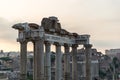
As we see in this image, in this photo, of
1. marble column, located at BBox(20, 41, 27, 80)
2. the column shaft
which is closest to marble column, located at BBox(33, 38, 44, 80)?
the column shaft

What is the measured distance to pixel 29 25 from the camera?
98.1 feet

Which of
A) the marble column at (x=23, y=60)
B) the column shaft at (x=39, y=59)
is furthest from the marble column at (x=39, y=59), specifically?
the marble column at (x=23, y=60)

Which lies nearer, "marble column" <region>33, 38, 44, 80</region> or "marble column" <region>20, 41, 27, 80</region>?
"marble column" <region>33, 38, 44, 80</region>

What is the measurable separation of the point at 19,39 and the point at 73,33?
662 centimetres

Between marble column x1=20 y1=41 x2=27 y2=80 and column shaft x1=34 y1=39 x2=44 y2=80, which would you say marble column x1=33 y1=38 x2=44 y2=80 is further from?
marble column x1=20 y1=41 x2=27 y2=80

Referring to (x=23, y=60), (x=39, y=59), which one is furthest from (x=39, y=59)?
(x=23, y=60)

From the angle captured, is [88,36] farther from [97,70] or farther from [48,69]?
[97,70]

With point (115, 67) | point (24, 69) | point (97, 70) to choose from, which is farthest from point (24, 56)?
point (115, 67)

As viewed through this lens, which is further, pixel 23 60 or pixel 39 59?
pixel 23 60

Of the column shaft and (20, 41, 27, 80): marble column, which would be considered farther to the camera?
(20, 41, 27, 80): marble column

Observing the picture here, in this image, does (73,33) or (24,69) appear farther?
(73,33)

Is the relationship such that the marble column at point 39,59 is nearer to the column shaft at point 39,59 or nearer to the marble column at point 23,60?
the column shaft at point 39,59

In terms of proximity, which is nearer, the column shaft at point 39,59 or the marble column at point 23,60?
the column shaft at point 39,59

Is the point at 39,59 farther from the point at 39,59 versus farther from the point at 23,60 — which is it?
the point at 23,60
